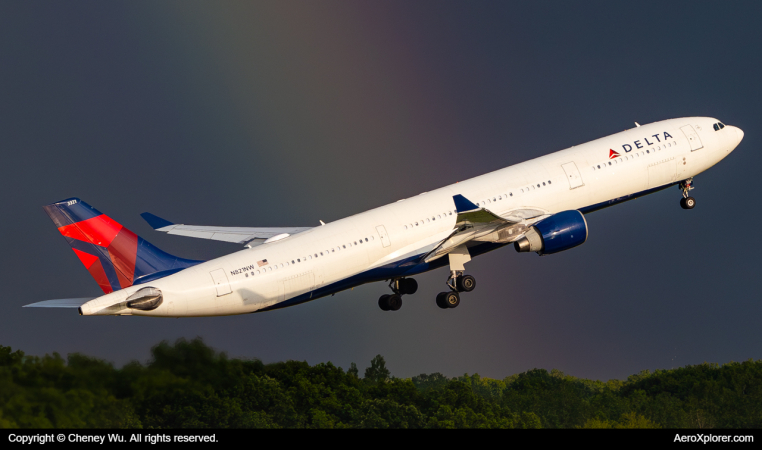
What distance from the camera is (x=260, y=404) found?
135 feet

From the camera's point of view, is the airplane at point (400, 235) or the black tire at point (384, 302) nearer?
the airplane at point (400, 235)

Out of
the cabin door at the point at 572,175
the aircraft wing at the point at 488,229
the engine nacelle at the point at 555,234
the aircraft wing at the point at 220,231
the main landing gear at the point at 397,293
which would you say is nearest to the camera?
the aircraft wing at the point at 488,229

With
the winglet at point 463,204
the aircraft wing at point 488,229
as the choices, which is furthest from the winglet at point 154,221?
the winglet at point 463,204

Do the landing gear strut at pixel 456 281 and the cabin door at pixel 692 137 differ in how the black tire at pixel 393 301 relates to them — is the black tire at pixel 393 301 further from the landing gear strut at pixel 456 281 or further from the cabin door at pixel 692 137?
the cabin door at pixel 692 137

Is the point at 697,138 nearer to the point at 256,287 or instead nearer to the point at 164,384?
the point at 256,287

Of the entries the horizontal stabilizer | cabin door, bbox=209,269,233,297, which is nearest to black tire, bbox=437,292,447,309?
cabin door, bbox=209,269,233,297

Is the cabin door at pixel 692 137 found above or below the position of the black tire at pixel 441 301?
above

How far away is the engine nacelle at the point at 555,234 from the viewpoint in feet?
121

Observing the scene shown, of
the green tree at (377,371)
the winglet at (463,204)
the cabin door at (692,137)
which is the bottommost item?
the green tree at (377,371)

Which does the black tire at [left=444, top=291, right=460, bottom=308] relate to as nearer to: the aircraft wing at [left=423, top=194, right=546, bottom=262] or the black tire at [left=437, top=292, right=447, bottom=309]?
the black tire at [left=437, top=292, right=447, bottom=309]

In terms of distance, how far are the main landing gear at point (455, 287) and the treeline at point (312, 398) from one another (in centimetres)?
793

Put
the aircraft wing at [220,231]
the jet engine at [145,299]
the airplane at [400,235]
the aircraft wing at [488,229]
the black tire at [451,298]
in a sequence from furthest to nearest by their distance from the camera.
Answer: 1. the aircraft wing at [220,231]
2. the black tire at [451,298]
3. the aircraft wing at [488,229]
4. the airplane at [400,235]
5. the jet engine at [145,299]

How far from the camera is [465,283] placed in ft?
127

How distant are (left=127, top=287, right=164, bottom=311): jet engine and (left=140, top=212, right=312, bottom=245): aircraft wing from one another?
919cm
